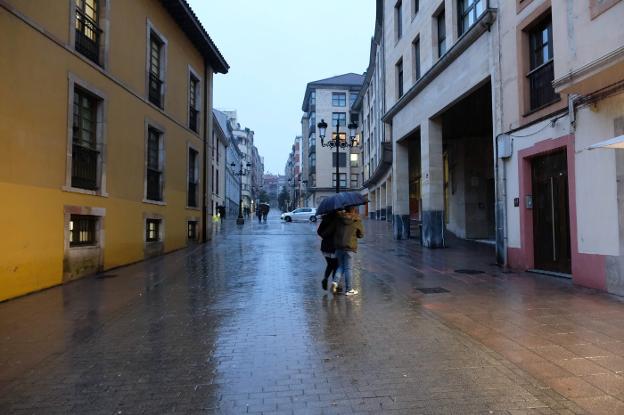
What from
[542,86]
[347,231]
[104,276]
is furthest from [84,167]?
[542,86]

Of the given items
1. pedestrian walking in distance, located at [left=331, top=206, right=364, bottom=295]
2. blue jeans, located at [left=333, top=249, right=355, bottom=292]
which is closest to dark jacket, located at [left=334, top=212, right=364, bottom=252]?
pedestrian walking in distance, located at [left=331, top=206, right=364, bottom=295]

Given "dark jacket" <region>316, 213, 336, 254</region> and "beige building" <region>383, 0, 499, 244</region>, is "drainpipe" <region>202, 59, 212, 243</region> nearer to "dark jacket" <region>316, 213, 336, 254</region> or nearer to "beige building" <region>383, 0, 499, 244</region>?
"beige building" <region>383, 0, 499, 244</region>

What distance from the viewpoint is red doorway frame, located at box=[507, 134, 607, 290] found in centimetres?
820

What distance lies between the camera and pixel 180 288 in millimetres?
8953

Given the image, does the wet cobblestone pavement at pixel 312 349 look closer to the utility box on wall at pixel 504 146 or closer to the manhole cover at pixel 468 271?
the manhole cover at pixel 468 271

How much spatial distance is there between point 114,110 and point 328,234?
753 centimetres

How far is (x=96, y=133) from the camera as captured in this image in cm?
1141

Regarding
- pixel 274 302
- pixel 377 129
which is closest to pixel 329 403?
pixel 274 302

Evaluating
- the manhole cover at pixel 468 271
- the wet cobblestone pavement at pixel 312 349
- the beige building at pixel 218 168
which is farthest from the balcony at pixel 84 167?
the beige building at pixel 218 168

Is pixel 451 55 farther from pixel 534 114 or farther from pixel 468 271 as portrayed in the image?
pixel 468 271

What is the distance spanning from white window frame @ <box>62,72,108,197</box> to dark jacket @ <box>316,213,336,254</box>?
568 cm

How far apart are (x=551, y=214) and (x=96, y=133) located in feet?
35.9

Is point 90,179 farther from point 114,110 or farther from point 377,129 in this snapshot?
point 377,129

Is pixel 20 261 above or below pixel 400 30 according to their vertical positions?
below
